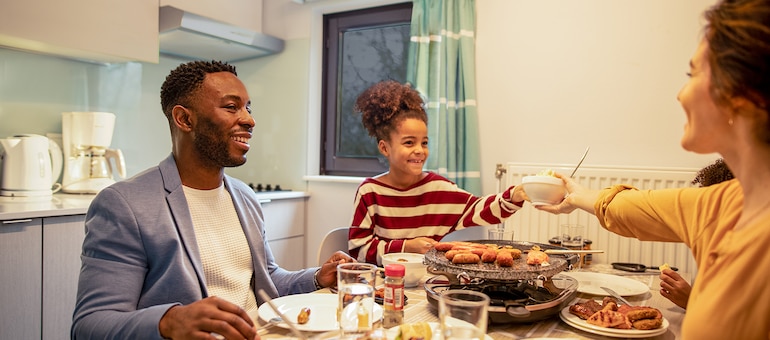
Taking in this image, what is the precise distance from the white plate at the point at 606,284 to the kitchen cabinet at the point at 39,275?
200 cm

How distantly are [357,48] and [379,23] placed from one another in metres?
0.24

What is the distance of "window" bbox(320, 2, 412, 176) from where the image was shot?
3.27m

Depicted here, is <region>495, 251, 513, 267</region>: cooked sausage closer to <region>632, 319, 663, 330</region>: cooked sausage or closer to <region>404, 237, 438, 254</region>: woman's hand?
<region>632, 319, 663, 330</region>: cooked sausage

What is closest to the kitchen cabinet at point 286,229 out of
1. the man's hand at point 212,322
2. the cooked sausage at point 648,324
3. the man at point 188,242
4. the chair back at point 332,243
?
the chair back at point 332,243

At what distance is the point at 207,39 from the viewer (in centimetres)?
300

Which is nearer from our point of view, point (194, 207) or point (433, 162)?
point (194, 207)

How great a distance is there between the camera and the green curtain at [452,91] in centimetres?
273

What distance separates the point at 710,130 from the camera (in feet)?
2.43

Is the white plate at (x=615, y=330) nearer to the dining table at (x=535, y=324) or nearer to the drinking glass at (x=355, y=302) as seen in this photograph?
the dining table at (x=535, y=324)

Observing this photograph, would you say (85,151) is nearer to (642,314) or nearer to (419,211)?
(419,211)

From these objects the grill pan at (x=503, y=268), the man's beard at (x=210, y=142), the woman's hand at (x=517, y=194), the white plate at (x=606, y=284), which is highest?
the man's beard at (x=210, y=142)

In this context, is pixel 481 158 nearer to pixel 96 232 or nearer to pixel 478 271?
pixel 478 271

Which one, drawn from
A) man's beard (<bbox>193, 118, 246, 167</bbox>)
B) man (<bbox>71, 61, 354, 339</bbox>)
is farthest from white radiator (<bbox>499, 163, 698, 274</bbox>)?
man's beard (<bbox>193, 118, 246, 167</bbox>)

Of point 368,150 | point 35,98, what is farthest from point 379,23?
point 35,98
